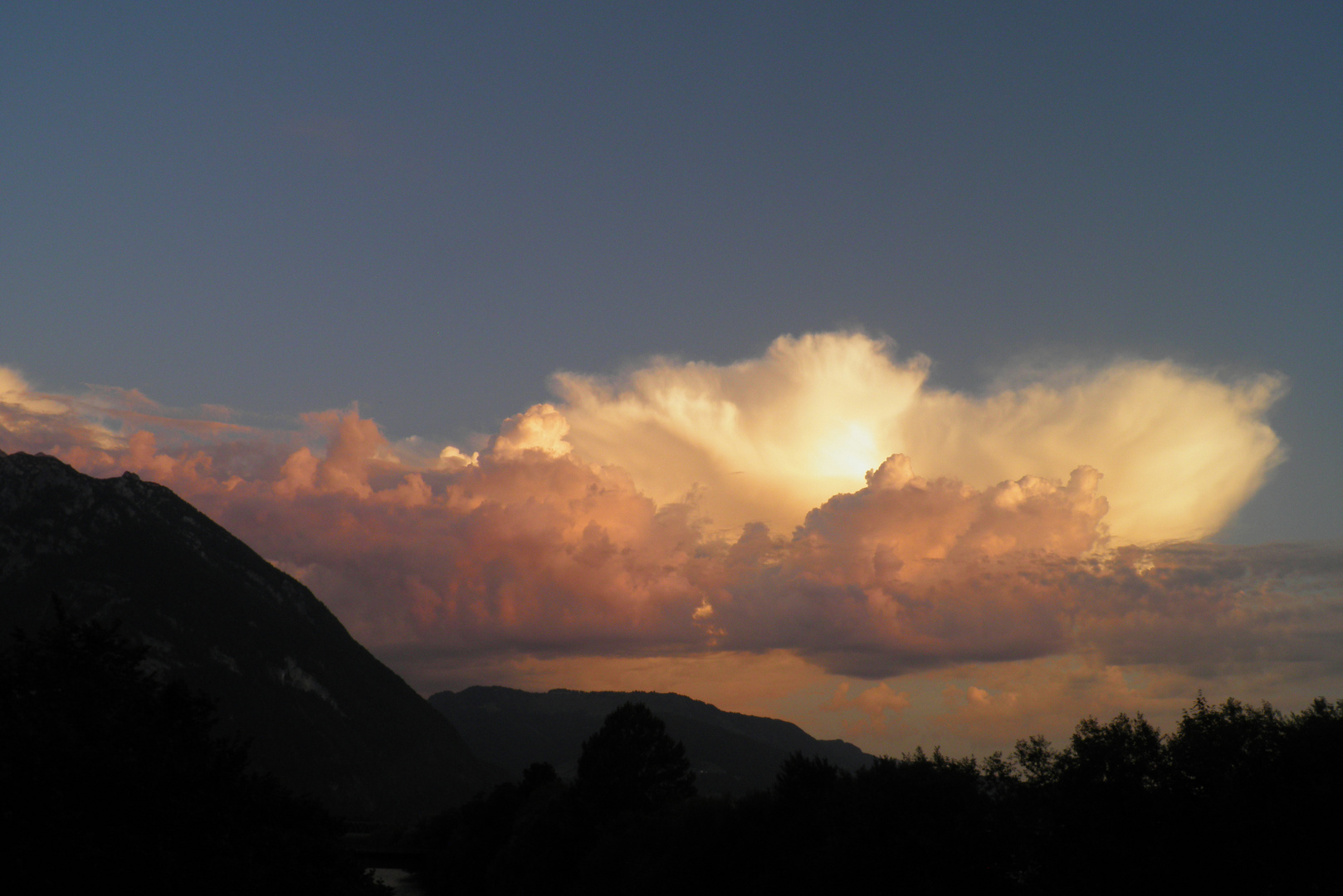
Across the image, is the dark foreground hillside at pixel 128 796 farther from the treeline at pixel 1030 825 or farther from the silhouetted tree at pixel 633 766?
the silhouetted tree at pixel 633 766

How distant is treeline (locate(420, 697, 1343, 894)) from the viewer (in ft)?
143

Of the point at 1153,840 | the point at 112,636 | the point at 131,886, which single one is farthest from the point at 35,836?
the point at 1153,840

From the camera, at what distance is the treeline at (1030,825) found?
43594mm

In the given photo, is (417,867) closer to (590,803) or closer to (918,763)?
(590,803)

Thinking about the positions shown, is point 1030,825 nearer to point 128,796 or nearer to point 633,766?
point 128,796

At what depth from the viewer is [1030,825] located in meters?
55.9

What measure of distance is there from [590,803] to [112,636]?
262 feet

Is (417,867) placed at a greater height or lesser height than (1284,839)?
lesser

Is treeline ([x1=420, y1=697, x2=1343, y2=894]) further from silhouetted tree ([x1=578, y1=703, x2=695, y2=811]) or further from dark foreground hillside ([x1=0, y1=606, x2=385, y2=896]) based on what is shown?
dark foreground hillside ([x1=0, y1=606, x2=385, y2=896])

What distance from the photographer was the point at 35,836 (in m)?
31.9

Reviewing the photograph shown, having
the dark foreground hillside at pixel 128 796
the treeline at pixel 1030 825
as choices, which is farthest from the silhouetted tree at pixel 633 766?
the dark foreground hillside at pixel 128 796

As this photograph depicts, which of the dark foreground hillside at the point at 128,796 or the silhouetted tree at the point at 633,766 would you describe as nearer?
the dark foreground hillside at the point at 128,796

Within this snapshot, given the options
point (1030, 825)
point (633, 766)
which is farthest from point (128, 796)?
point (633, 766)

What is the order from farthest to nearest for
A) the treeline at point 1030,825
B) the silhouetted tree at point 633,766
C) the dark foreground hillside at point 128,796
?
the silhouetted tree at point 633,766, the treeline at point 1030,825, the dark foreground hillside at point 128,796
